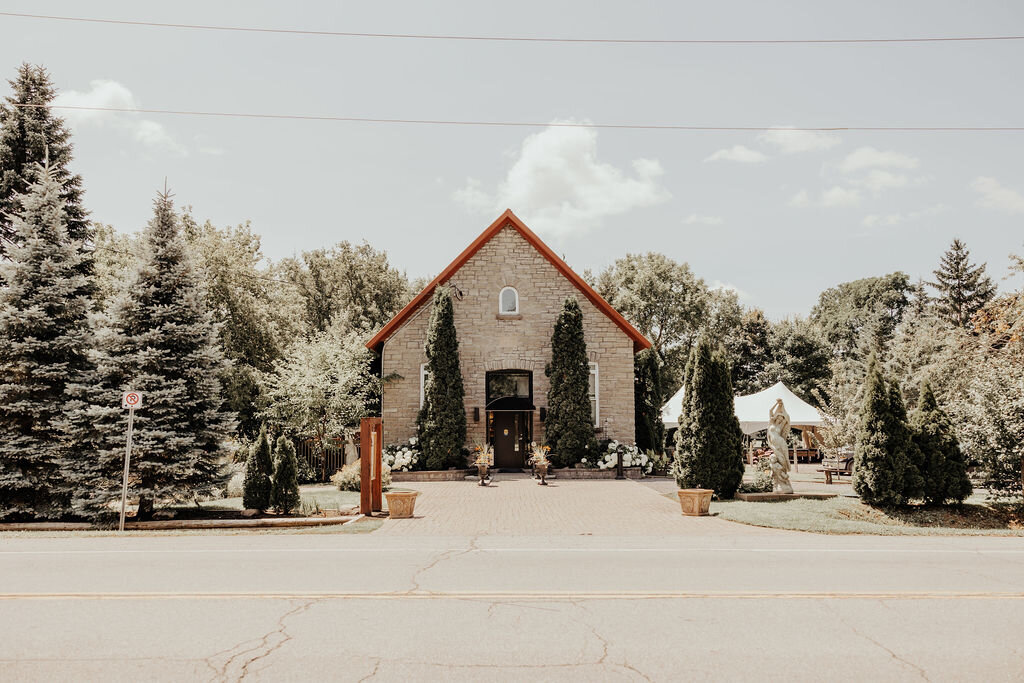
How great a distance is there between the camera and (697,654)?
5523 millimetres

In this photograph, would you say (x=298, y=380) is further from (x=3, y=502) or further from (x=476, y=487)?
(x=3, y=502)

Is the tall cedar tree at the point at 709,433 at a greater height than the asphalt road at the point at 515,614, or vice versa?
the tall cedar tree at the point at 709,433

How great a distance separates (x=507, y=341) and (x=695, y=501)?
12.2m

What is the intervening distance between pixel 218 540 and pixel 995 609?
36.9ft

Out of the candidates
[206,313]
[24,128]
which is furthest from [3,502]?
[24,128]

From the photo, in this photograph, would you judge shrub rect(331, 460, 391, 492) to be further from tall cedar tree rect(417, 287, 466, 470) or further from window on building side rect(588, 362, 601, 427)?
window on building side rect(588, 362, 601, 427)

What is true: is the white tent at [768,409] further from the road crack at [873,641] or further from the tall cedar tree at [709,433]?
the road crack at [873,641]

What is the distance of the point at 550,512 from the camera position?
1575 centimetres

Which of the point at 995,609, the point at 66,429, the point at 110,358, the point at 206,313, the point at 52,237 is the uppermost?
the point at 52,237

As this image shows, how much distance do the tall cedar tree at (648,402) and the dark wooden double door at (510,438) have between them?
15.2 ft

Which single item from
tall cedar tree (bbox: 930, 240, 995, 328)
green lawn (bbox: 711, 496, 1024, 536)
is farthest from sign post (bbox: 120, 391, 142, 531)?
tall cedar tree (bbox: 930, 240, 995, 328)

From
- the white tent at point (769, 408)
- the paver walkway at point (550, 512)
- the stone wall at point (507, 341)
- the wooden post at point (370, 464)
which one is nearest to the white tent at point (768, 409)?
the white tent at point (769, 408)

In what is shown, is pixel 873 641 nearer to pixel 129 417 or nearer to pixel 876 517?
pixel 876 517

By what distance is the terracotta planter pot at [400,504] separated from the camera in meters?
14.9
